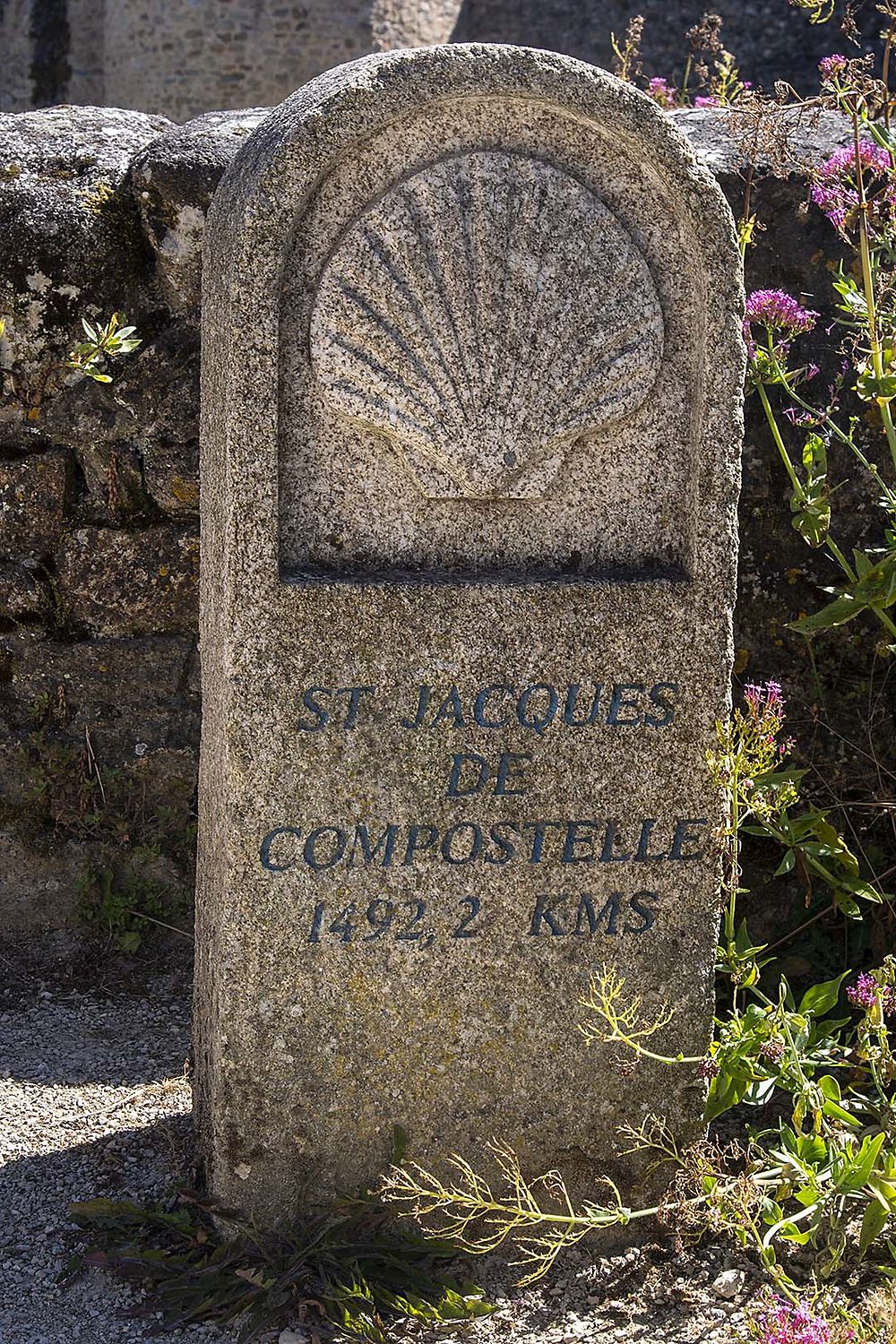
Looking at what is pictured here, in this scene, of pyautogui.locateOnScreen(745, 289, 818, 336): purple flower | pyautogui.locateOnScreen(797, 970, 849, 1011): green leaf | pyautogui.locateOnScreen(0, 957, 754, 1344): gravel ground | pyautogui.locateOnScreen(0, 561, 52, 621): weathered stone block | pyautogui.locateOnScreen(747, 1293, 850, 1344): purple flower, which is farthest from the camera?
pyautogui.locateOnScreen(0, 561, 52, 621): weathered stone block

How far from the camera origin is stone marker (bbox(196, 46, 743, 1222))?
1992 mm

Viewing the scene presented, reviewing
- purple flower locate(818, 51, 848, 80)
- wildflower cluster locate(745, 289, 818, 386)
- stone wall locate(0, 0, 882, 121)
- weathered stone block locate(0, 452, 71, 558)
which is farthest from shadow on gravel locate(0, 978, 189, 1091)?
stone wall locate(0, 0, 882, 121)

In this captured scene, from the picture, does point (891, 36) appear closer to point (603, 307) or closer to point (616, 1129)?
point (603, 307)

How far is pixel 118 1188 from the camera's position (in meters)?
2.26

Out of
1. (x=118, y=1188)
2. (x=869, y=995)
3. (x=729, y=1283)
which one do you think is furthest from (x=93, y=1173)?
(x=869, y=995)

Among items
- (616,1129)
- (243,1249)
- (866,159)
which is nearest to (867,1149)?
(616,1129)

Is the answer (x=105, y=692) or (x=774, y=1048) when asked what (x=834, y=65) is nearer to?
(x=774, y=1048)

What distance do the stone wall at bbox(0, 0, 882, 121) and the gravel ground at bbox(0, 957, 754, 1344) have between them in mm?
8768

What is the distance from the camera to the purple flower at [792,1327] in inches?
66.6

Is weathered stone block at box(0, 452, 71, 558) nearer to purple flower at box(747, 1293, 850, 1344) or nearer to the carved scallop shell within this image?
the carved scallop shell

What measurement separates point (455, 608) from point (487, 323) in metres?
0.39

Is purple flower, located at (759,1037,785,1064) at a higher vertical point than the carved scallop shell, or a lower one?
lower

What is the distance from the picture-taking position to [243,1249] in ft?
6.77

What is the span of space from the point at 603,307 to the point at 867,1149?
1176mm
